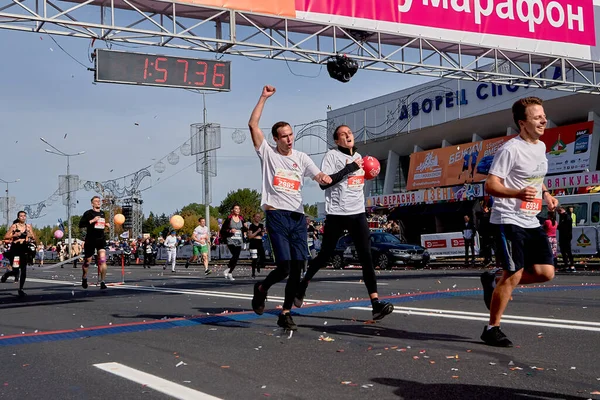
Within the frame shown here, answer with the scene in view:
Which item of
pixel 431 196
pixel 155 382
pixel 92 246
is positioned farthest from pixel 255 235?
pixel 431 196

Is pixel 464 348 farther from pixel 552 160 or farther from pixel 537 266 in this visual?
pixel 552 160

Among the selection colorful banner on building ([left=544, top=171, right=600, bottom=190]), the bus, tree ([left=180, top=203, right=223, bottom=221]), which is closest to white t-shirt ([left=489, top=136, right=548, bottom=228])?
the bus

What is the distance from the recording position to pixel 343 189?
7.12 metres

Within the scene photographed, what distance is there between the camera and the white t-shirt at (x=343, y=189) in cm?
711

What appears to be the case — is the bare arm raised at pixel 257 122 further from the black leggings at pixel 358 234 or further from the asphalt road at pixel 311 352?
the asphalt road at pixel 311 352

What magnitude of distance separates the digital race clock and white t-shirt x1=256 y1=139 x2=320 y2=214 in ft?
26.9

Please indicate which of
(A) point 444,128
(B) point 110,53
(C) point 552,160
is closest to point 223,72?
(B) point 110,53

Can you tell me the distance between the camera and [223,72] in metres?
15.3

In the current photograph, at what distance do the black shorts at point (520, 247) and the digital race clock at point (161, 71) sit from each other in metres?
10.3

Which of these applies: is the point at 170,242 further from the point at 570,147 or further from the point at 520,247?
the point at 520,247

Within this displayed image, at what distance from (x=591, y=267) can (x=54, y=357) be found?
1785cm

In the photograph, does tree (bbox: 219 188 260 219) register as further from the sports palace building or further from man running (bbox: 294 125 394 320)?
man running (bbox: 294 125 394 320)

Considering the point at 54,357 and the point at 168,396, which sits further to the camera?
the point at 54,357

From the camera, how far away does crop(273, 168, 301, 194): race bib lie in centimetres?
683
